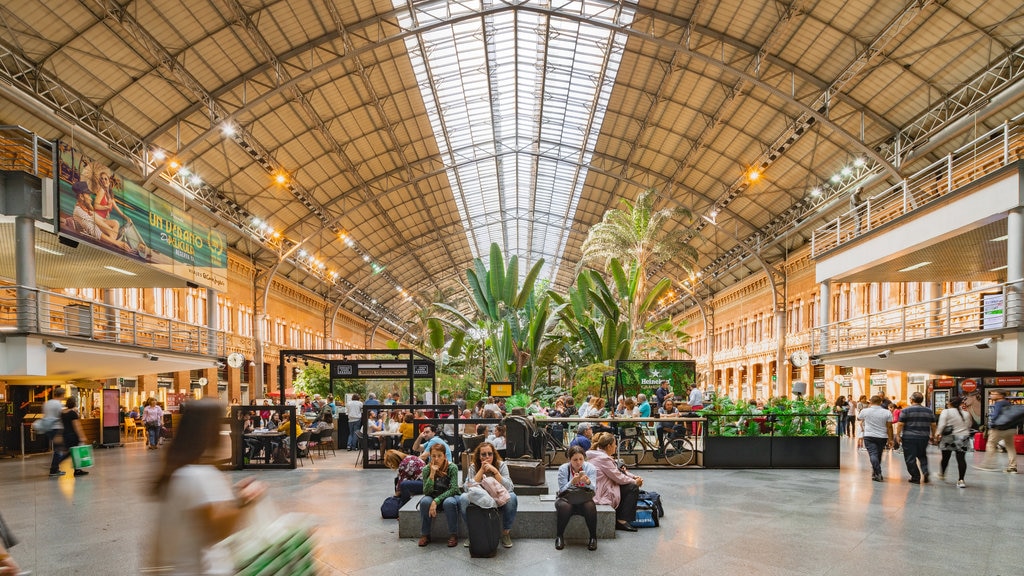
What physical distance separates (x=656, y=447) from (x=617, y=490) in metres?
7.84

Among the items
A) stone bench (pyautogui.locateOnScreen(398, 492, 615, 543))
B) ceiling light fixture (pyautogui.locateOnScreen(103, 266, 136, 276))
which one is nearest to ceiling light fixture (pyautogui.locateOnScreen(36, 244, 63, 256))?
ceiling light fixture (pyautogui.locateOnScreen(103, 266, 136, 276))

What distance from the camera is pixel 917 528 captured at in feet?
27.9

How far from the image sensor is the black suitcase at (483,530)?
24.2 feet

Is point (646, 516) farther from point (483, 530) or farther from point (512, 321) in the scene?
point (512, 321)

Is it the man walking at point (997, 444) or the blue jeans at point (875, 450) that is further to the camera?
the man walking at point (997, 444)

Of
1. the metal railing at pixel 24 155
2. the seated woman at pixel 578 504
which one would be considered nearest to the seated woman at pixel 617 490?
the seated woman at pixel 578 504

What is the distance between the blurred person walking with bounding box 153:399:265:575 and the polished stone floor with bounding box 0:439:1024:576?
10 centimetres

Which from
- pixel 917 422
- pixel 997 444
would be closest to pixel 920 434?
pixel 917 422

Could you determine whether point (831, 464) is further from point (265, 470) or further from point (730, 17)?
point (730, 17)

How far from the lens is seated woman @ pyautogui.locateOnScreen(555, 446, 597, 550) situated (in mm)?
7734

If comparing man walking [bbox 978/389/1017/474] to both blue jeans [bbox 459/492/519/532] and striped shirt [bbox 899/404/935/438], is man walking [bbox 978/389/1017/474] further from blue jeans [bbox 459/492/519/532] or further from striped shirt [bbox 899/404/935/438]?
blue jeans [bbox 459/492/519/532]

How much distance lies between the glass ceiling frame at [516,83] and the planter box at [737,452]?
13.9m

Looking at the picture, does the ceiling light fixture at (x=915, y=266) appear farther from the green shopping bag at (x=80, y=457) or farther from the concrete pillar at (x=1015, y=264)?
the green shopping bag at (x=80, y=457)

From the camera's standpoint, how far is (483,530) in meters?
7.39
